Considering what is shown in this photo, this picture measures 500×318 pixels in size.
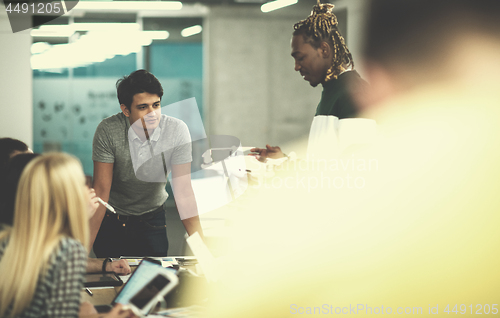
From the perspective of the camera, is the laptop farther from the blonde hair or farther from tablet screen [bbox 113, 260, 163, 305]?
the blonde hair

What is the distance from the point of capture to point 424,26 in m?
2.92

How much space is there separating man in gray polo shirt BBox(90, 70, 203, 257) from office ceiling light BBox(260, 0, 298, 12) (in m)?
4.51

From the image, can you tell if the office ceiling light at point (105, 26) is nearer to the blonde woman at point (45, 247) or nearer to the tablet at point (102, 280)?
the tablet at point (102, 280)

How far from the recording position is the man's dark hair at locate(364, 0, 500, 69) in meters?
2.31

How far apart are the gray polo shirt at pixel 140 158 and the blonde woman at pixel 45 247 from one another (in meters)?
1.06

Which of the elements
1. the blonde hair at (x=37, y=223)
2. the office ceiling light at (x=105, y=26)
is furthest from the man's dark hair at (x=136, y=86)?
the office ceiling light at (x=105, y=26)

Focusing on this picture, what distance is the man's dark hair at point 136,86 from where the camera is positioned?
2.12 m

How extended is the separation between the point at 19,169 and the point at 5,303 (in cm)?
37

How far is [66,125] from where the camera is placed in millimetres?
6398

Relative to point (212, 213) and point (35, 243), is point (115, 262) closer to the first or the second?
point (35, 243)

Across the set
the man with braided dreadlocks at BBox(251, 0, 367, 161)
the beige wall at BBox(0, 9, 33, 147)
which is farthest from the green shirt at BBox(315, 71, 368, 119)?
the beige wall at BBox(0, 9, 33, 147)

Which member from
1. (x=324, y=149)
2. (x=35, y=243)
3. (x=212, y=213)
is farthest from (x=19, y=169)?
(x=212, y=213)

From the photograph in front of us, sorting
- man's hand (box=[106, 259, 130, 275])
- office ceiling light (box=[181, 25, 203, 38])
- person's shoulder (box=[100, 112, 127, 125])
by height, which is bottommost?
man's hand (box=[106, 259, 130, 275])

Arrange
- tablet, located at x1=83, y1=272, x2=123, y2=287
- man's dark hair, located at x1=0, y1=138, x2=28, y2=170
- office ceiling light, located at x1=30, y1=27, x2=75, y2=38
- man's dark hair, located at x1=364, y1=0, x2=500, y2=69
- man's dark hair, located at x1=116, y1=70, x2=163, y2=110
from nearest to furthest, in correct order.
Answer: man's dark hair, located at x1=0, y1=138, x2=28, y2=170 → tablet, located at x1=83, y1=272, x2=123, y2=287 → man's dark hair, located at x1=116, y1=70, x2=163, y2=110 → man's dark hair, located at x1=364, y1=0, x2=500, y2=69 → office ceiling light, located at x1=30, y1=27, x2=75, y2=38
